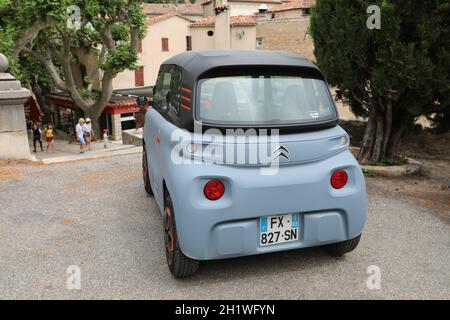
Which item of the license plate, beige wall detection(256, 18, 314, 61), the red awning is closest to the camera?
the license plate

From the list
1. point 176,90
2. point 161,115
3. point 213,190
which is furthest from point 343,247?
point 161,115

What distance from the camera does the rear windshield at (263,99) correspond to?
12.5 ft

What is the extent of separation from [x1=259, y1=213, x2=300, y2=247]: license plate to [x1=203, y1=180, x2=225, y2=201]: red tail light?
0.46 m

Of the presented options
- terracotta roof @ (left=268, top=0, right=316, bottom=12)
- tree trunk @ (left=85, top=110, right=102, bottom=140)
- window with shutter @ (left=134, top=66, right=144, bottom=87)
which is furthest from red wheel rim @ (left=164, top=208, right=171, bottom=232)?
window with shutter @ (left=134, top=66, right=144, bottom=87)

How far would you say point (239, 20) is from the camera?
126 feet

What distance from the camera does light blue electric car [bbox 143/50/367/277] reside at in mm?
3635

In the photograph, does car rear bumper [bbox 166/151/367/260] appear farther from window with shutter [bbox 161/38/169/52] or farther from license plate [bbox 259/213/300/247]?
window with shutter [bbox 161/38/169/52]

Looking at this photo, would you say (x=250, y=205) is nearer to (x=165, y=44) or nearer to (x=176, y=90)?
(x=176, y=90)

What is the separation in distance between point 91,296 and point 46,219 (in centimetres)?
230

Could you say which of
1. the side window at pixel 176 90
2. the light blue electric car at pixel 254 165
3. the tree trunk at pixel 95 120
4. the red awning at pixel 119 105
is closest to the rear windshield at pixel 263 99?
the light blue electric car at pixel 254 165
